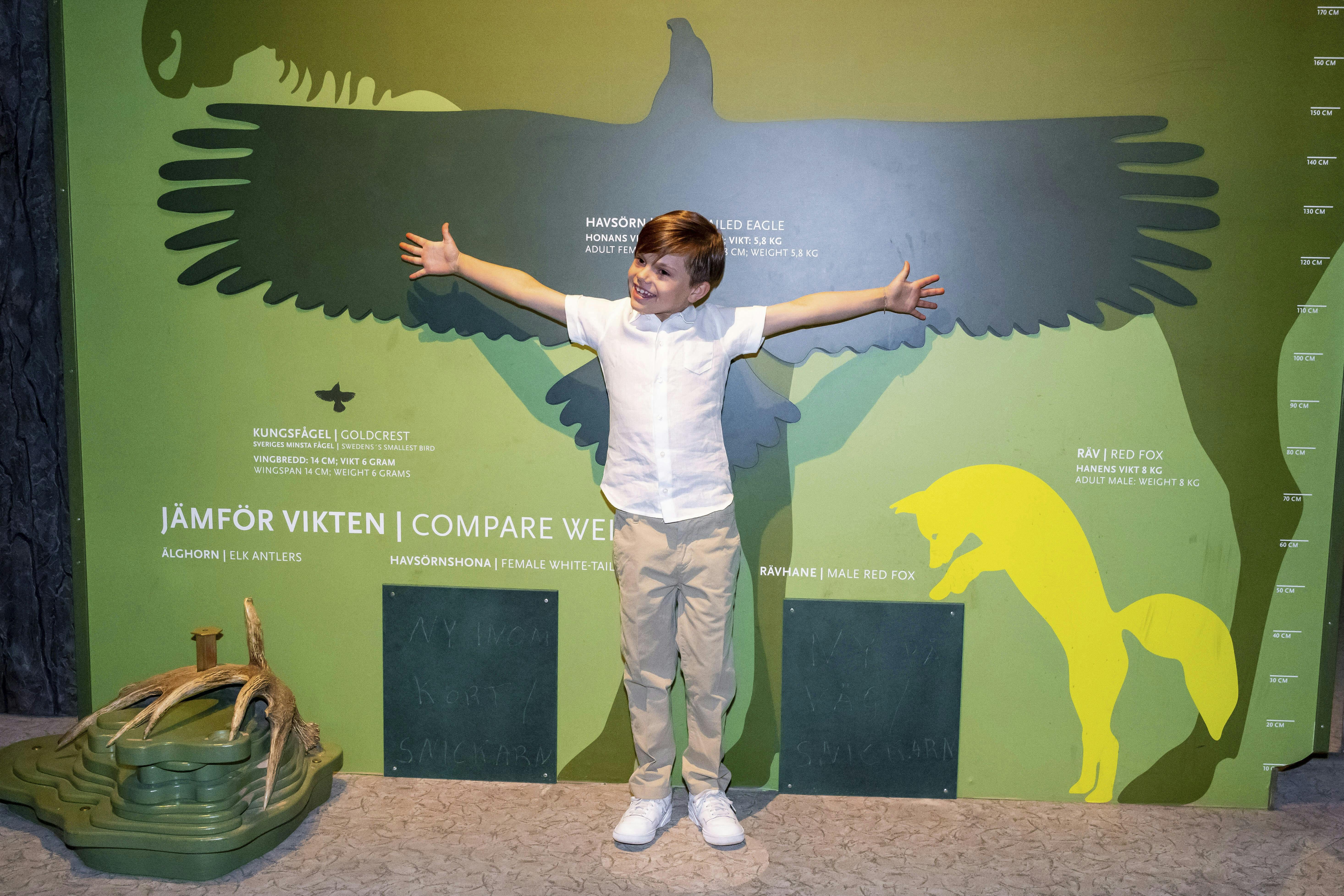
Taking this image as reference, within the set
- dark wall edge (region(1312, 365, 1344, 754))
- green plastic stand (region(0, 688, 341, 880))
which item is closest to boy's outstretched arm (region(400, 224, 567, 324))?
green plastic stand (region(0, 688, 341, 880))

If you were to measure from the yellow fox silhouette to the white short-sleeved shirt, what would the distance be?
57cm

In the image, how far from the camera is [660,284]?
6.48 ft

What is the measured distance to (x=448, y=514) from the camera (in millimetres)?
2354

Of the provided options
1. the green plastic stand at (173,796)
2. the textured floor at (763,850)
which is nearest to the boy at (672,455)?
the textured floor at (763,850)

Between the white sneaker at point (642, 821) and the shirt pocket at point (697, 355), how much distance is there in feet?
3.34

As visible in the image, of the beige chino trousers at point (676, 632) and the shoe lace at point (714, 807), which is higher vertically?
the beige chino trousers at point (676, 632)

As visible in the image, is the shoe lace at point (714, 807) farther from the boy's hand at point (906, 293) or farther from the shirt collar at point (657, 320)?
the boy's hand at point (906, 293)

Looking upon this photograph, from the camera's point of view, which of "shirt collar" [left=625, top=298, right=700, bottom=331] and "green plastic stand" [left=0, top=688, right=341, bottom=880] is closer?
"green plastic stand" [left=0, top=688, right=341, bottom=880]

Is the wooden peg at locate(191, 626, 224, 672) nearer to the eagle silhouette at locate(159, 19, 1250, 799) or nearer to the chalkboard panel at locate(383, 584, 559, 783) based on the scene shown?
the chalkboard panel at locate(383, 584, 559, 783)

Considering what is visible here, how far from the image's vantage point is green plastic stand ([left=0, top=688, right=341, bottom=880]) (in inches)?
76.4

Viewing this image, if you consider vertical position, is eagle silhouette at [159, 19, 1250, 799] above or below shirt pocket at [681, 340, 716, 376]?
above

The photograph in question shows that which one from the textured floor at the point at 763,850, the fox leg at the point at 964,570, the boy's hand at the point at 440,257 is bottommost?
the textured floor at the point at 763,850

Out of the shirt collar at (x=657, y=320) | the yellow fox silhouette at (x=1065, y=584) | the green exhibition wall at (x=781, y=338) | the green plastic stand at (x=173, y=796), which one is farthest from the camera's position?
the yellow fox silhouette at (x=1065, y=584)

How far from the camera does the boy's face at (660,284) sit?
1967mm
